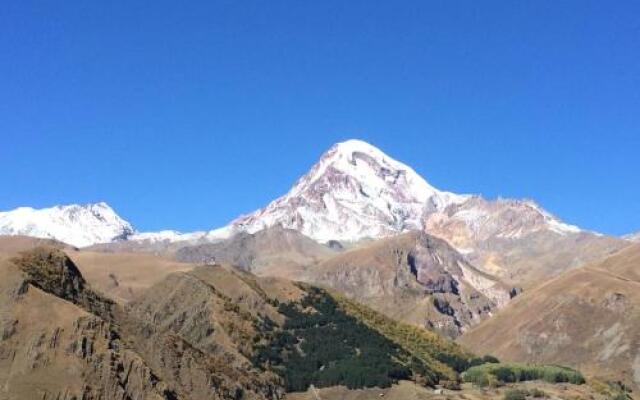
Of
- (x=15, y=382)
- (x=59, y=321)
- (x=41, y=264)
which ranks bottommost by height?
(x=15, y=382)

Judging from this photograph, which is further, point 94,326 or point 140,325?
point 140,325

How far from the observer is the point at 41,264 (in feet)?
590

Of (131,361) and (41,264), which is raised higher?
(41,264)

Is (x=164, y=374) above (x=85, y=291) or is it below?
below

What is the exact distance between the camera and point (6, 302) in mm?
159625

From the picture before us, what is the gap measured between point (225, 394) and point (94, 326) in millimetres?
33480

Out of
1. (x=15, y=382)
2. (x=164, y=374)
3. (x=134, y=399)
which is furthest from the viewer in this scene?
(x=164, y=374)

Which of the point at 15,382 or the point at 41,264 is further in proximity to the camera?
the point at 41,264

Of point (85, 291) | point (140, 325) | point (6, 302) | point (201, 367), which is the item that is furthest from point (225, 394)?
point (6, 302)

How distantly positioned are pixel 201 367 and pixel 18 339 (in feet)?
133

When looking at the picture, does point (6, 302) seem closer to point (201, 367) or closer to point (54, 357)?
point (54, 357)

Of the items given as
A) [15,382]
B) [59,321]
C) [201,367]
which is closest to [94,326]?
[59,321]

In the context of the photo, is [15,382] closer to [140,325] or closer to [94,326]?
[94,326]

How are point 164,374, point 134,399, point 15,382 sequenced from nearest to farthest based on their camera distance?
point 15,382 → point 134,399 → point 164,374
